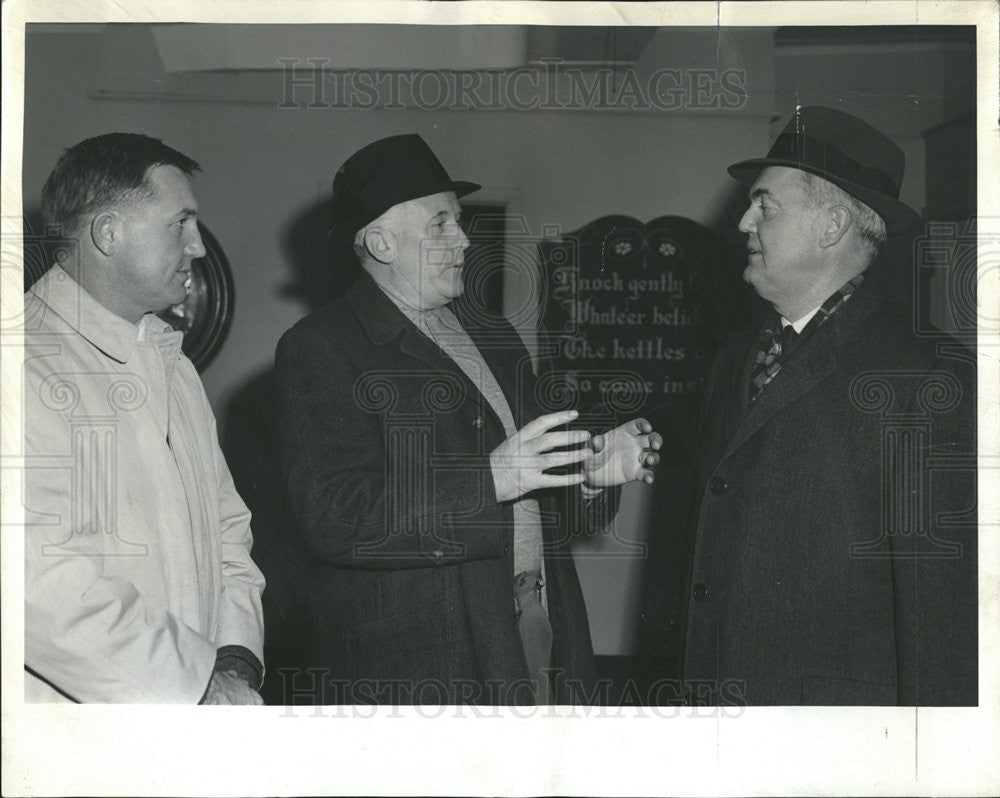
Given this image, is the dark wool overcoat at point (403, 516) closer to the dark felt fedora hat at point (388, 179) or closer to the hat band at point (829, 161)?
the dark felt fedora hat at point (388, 179)

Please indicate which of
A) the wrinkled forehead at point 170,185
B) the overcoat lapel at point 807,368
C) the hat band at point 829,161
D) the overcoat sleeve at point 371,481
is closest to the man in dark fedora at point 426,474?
the overcoat sleeve at point 371,481

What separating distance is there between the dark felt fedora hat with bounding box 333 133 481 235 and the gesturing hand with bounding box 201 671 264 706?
0.88 meters

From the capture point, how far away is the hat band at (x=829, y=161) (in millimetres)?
1879

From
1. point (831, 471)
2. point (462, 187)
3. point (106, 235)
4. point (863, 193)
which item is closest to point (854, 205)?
point (863, 193)

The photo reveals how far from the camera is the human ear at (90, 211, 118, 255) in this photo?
187 cm

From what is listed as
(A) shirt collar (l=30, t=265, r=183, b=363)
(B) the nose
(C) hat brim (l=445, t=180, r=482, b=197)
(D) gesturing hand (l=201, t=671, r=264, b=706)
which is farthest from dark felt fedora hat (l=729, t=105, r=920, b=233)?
(D) gesturing hand (l=201, t=671, r=264, b=706)

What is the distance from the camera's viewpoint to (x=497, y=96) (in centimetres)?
191

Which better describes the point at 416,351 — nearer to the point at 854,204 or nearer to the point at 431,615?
Result: the point at 431,615

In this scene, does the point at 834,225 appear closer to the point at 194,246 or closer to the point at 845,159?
the point at 845,159

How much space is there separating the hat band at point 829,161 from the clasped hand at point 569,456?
1.90 ft

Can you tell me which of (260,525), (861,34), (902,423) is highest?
(861,34)

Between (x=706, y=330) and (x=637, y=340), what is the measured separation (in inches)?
5.2

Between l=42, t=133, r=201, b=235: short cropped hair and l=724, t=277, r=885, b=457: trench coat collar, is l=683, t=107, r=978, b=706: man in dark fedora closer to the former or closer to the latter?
l=724, t=277, r=885, b=457: trench coat collar

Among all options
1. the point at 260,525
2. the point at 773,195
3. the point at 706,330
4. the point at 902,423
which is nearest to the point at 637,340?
the point at 706,330
